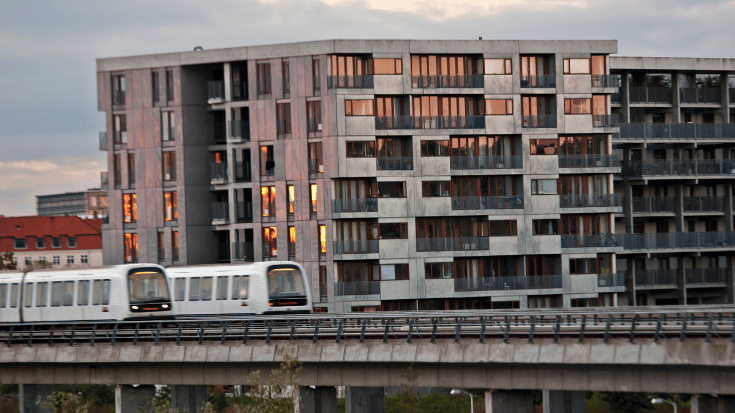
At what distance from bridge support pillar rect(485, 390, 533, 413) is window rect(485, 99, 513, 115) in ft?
114

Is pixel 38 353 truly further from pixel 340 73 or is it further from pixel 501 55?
pixel 501 55

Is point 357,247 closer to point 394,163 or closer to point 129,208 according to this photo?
point 394,163

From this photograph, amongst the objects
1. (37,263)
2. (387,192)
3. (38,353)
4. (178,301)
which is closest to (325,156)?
(387,192)

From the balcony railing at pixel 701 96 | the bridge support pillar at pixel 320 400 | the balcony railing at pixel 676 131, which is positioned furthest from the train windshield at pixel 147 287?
the balcony railing at pixel 701 96

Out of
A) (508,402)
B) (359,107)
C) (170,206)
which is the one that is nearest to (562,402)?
(508,402)

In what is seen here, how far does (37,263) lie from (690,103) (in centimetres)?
10447

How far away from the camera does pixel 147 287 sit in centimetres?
4116

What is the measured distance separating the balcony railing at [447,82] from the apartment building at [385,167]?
14cm

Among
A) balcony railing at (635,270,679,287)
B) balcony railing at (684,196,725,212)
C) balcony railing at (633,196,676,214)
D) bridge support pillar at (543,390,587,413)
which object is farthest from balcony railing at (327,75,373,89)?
balcony railing at (684,196,725,212)

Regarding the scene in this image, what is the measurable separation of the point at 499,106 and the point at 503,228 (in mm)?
8265

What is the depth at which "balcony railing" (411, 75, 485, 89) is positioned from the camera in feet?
209

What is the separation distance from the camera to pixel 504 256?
65.2m

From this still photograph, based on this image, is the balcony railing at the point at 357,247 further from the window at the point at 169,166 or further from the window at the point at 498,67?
the window at the point at 498,67

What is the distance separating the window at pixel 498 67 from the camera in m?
64.7
